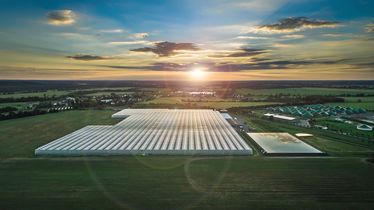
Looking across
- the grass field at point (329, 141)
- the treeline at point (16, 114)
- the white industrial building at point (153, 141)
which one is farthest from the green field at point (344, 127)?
the treeline at point (16, 114)

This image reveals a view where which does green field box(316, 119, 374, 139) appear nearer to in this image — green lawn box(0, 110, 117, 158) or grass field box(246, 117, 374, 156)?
grass field box(246, 117, 374, 156)

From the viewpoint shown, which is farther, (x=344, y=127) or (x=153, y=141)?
(x=344, y=127)

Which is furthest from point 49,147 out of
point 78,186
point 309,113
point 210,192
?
point 309,113

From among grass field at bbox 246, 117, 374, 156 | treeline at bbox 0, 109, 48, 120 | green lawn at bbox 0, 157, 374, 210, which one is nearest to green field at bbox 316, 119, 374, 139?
grass field at bbox 246, 117, 374, 156

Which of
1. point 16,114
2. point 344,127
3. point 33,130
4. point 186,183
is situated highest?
point 16,114

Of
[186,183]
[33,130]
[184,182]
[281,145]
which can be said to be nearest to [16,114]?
[33,130]

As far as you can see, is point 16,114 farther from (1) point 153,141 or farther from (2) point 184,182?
(2) point 184,182
